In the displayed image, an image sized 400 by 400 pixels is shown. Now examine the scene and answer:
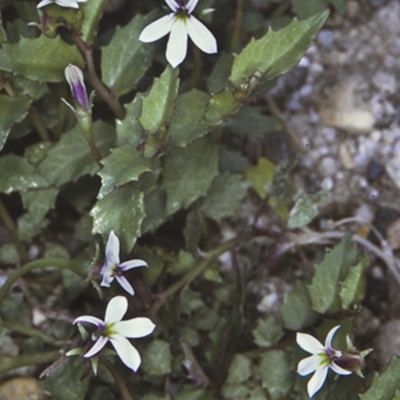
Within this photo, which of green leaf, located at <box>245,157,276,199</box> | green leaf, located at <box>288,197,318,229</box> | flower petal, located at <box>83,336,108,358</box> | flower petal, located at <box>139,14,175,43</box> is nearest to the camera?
flower petal, located at <box>83,336,108,358</box>

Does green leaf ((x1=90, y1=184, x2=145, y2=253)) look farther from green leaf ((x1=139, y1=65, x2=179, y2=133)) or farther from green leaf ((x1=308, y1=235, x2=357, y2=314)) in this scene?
green leaf ((x1=308, y1=235, x2=357, y2=314))

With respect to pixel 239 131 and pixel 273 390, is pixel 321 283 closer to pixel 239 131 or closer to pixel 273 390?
pixel 273 390

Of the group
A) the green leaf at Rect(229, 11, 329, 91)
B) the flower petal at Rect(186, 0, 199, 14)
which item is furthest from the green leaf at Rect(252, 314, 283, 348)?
the flower petal at Rect(186, 0, 199, 14)

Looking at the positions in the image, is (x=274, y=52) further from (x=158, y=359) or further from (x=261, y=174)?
(x=158, y=359)

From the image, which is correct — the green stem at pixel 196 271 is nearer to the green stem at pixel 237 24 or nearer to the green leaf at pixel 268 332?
the green leaf at pixel 268 332

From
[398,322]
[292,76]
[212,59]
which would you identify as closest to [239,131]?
[212,59]

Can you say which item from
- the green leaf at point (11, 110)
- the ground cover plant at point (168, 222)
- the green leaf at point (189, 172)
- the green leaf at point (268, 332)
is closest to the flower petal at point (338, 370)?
the ground cover plant at point (168, 222)

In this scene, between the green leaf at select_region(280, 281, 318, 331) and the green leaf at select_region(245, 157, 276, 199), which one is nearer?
the green leaf at select_region(280, 281, 318, 331)
